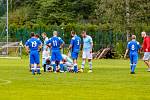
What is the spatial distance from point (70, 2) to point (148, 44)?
5944 cm

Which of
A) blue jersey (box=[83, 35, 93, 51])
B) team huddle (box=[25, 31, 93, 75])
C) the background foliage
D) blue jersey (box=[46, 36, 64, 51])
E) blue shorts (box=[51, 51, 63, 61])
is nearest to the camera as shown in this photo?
team huddle (box=[25, 31, 93, 75])

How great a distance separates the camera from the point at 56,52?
31.3 metres

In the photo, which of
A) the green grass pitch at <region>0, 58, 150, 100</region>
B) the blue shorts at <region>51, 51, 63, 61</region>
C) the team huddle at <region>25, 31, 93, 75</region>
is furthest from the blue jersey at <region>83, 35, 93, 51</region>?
the green grass pitch at <region>0, 58, 150, 100</region>

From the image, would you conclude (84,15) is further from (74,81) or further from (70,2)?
(74,81)

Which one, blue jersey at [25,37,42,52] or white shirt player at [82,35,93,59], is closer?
blue jersey at [25,37,42,52]

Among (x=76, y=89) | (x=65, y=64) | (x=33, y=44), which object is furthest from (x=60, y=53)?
(x=76, y=89)

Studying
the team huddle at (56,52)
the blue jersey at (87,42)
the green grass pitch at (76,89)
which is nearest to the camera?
the green grass pitch at (76,89)

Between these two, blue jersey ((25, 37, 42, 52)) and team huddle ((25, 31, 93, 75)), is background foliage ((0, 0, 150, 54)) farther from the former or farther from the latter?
blue jersey ((25, 37, 42, 52))

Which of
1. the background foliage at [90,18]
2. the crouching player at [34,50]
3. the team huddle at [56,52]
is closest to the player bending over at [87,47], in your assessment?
the team huddle at [56,52]

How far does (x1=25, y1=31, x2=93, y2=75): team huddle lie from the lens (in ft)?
98.5

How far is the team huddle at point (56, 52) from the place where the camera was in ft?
98.5

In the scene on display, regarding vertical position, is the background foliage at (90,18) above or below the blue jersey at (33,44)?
above

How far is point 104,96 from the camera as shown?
60.4 ft

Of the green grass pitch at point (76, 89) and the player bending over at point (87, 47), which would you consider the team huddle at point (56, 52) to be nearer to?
the player bending over at point (87, 47)
